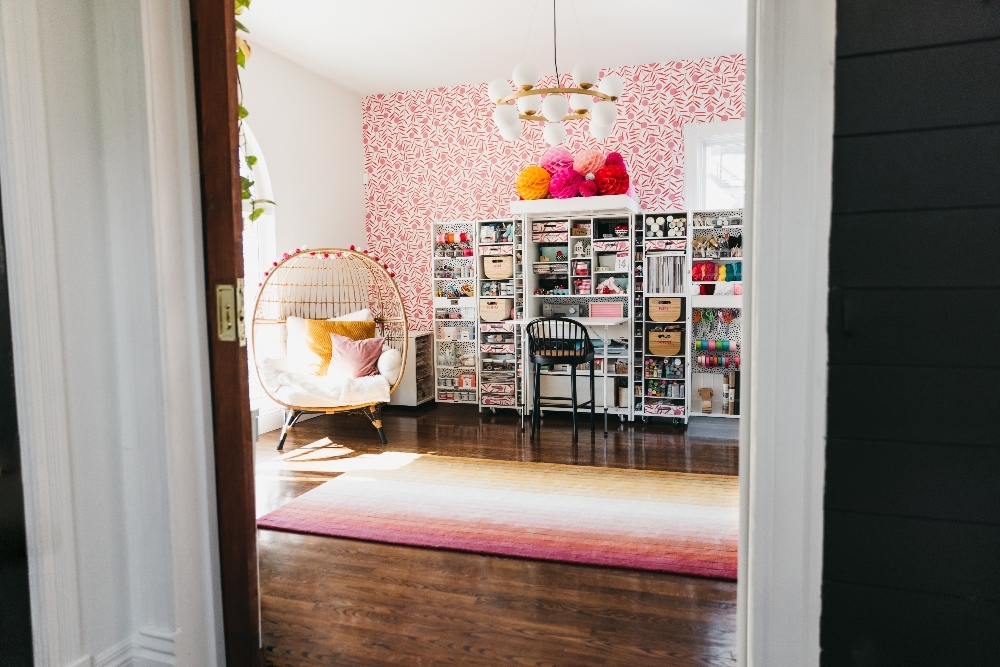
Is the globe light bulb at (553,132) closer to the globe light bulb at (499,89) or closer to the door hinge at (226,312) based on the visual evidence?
the globe light bulb at (499,89)

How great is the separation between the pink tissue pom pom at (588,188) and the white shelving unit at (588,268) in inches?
2.9

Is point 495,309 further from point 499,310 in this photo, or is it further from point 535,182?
point 535,182

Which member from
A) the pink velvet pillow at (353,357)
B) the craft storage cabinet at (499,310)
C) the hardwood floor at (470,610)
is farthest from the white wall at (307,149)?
the hardwood floor at (470,610)

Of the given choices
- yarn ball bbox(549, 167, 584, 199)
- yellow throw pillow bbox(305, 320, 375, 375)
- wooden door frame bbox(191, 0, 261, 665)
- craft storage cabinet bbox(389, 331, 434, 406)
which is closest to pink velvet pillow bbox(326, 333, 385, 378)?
yellow throw pillow bbox(305, 320, 375, 375)

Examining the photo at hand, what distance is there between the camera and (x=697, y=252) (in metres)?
5.30

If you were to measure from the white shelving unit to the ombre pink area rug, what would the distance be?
4.73 ft

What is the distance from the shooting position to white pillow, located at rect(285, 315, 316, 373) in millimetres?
5008

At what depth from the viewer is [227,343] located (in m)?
1.54

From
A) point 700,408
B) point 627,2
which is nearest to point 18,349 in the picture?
point 627,2

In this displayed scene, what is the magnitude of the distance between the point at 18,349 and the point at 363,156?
5.62m

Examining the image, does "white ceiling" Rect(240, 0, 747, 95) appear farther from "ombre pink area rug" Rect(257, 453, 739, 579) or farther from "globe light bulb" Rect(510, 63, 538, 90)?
"ombre pink area rug" Rect(257, 453, 739, 579)

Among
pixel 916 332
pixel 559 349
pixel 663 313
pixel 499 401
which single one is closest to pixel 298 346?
pixel 499 401

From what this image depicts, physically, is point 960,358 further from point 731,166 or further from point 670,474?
point 731,166

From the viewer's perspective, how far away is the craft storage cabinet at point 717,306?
5230 millimetres
